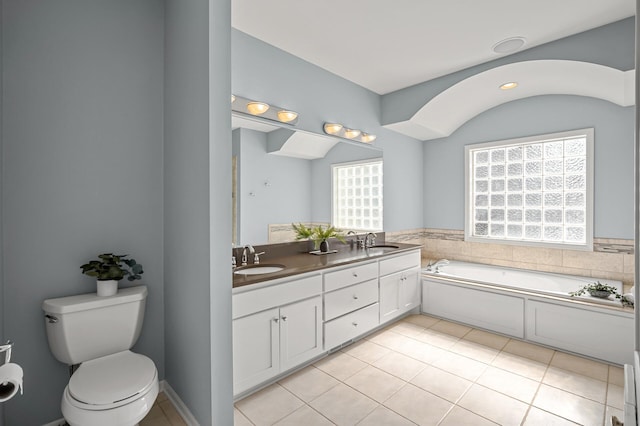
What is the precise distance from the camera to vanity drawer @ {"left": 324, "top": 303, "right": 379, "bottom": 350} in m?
2.56

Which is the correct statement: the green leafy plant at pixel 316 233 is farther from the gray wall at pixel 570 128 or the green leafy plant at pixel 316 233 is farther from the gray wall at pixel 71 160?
the gray wall at pixel 570 128

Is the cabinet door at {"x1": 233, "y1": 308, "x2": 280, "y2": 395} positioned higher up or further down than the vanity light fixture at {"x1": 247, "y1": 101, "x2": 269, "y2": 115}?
further down

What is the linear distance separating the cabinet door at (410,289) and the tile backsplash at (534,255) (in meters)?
0.57

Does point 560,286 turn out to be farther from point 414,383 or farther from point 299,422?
point 299,422

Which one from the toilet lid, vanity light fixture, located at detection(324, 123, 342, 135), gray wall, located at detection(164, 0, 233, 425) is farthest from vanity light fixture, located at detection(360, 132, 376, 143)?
the toilet lid

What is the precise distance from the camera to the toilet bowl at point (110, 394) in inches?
52.6

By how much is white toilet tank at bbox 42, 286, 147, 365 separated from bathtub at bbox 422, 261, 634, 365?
9.99 feet

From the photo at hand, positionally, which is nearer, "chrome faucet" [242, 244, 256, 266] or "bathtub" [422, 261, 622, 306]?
"chrome faucet" [242, 244, 256, 266]

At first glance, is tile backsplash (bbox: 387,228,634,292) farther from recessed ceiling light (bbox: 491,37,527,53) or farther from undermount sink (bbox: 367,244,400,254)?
recessed ceiling light (bbox: 491,37,527,53)

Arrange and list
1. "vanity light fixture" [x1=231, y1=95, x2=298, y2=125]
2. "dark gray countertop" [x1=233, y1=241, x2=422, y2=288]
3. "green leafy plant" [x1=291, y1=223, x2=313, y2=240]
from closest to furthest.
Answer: "dark gray countertop" [x1=233, y1=241, x2=422, y2=288], "vanity light fixture" [x1=231, y1=95, x2=298, y2=125], "green leafy plant" [x1=291, y1=223, x2=313, y2=240]

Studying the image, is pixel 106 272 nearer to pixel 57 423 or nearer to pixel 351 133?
pixel 57 423

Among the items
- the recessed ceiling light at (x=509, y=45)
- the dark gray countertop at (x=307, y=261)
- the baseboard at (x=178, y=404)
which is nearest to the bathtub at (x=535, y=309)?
the dark gray countertop at (x=307, y=261)

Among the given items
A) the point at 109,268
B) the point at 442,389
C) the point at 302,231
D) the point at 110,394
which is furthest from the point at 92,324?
the point at 442,389

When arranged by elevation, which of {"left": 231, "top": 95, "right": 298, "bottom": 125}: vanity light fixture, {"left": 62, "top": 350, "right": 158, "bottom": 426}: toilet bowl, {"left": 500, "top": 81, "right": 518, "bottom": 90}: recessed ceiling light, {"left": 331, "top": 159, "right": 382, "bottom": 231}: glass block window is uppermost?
{"left": 500, "top": 81, "right": 518, "bottom": 90}: recessed ceiling light
